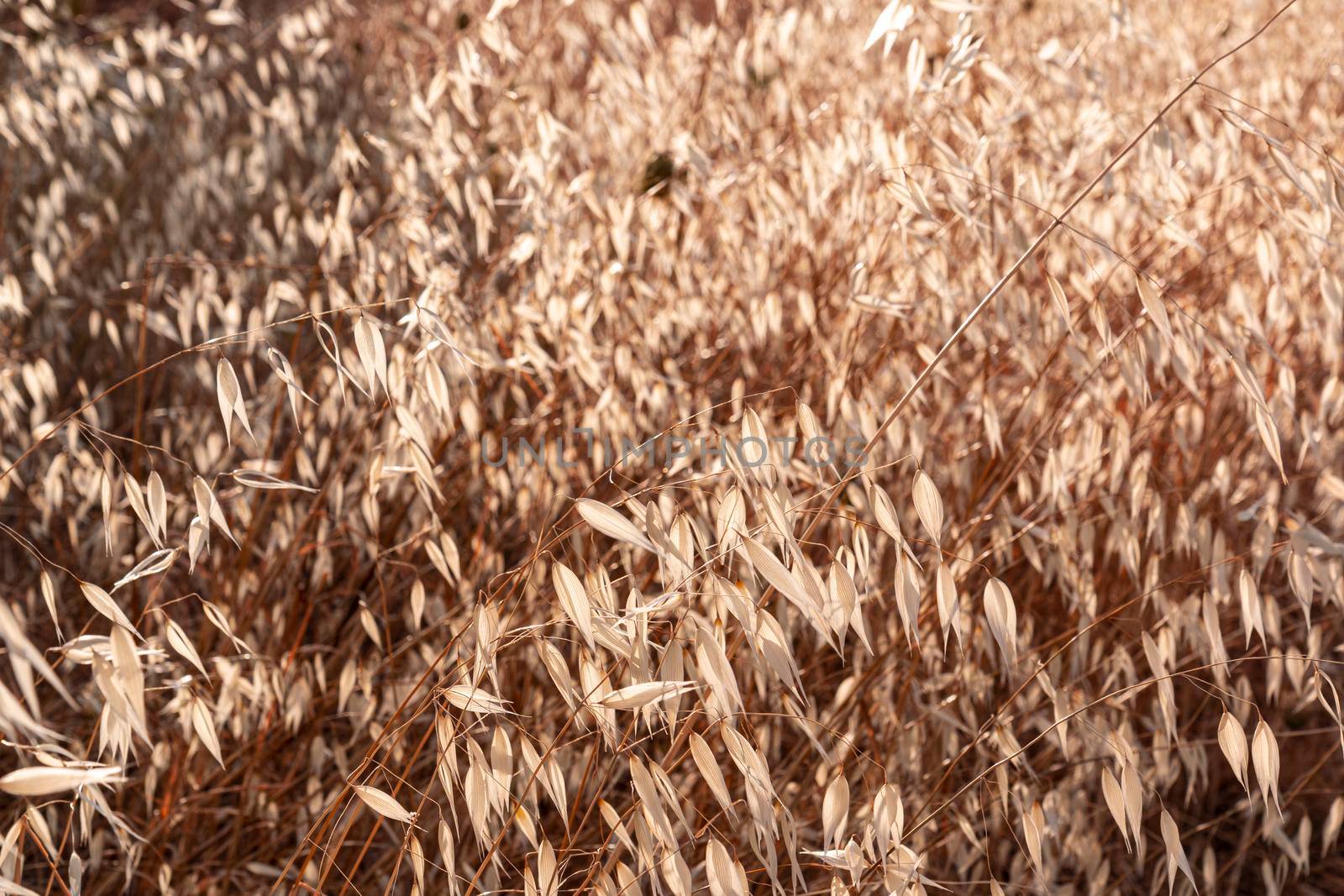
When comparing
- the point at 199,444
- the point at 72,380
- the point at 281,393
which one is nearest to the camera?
the point at 281,393

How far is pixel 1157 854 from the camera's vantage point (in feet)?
4.79

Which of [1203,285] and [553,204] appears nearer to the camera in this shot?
[553,204]

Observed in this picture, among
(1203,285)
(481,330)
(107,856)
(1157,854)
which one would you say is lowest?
(1157,854)

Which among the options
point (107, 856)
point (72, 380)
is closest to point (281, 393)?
point (107, 856)

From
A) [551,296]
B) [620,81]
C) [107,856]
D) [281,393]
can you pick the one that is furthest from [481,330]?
[107,856]

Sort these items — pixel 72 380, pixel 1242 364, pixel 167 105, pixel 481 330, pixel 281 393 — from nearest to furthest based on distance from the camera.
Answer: pixel 1242 364 < pixel 481 330 < pixel 281 393 < pixel 72 380 < pixel 167 105

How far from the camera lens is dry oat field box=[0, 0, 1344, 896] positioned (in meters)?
0.73

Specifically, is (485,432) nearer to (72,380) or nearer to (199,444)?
(199,444)

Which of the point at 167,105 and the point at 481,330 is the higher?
the point at 167,105

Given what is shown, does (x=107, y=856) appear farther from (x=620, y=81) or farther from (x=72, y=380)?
(x=620, y=81)

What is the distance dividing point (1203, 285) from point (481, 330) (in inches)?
47.5

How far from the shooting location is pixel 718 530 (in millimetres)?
771

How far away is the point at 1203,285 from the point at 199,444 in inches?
66.9

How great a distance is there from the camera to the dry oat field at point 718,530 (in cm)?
73
